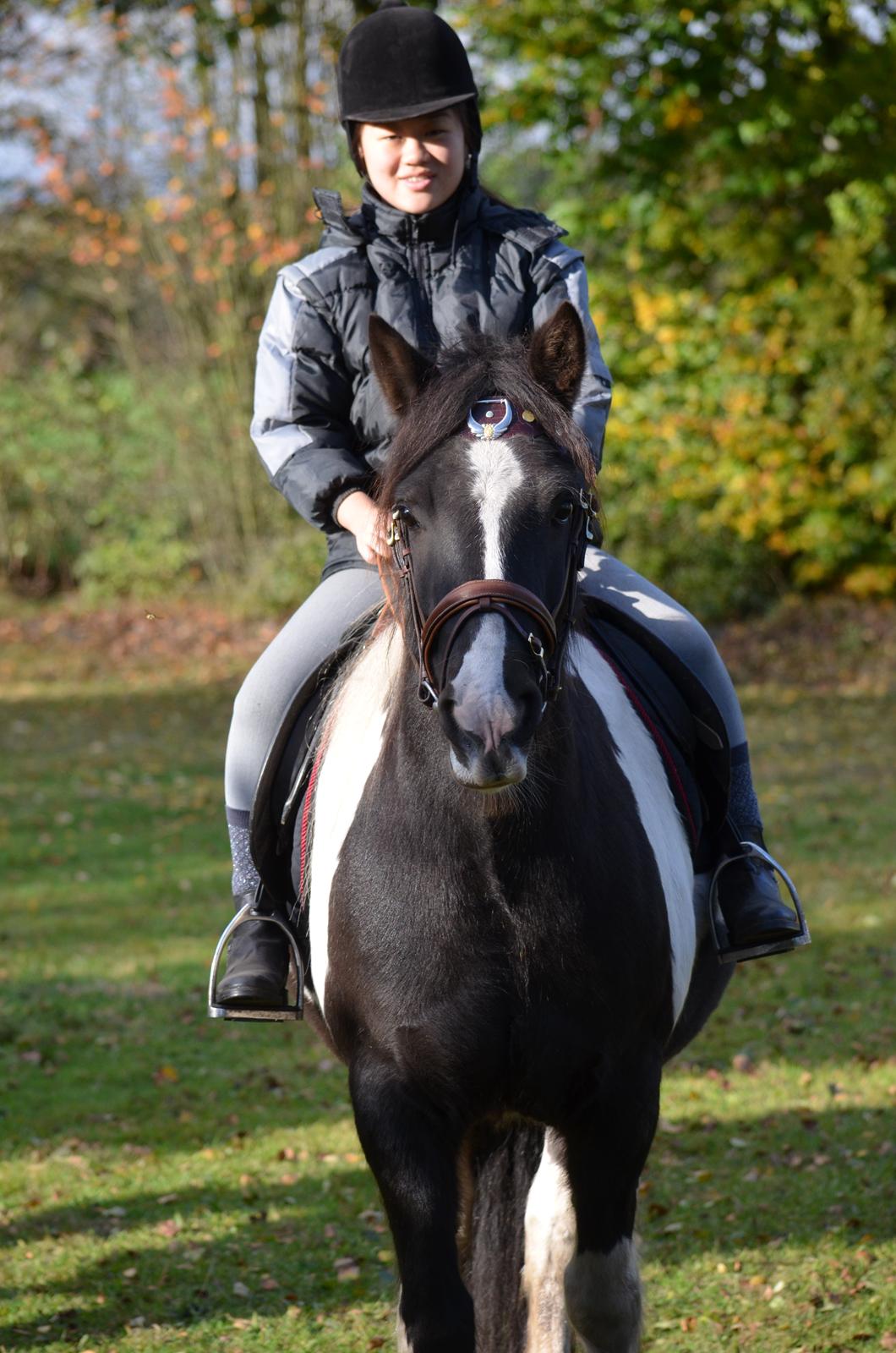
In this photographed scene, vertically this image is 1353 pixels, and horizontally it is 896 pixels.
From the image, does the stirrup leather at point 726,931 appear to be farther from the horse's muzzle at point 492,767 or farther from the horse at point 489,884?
the horse's muzzle at point 492,767

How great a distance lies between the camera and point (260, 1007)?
384 centimetres

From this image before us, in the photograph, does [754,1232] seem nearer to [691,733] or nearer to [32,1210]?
[691,733]

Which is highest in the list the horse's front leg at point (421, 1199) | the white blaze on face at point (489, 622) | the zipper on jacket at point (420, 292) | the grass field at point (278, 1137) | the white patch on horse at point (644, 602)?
the zipper on jacket at point (420, 292)

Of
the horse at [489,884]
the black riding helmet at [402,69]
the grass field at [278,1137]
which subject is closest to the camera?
the horse at [489,884]

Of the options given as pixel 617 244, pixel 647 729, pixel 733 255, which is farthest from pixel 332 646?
pixel 617 244

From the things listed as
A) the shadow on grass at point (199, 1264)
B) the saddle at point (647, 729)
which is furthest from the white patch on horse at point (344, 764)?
the shadow on grass at point (199, 1264)

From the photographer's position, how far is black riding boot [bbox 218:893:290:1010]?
373 centimetres

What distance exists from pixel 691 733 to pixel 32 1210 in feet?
10.0

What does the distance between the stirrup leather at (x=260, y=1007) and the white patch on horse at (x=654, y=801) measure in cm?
99

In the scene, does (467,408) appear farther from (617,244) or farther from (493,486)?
(617,244)

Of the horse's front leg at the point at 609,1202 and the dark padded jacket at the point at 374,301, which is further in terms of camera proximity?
the dark padded jacket at the point at 374,301

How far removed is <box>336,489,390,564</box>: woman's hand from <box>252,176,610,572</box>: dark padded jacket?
35 cm

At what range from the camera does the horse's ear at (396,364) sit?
2.93 metres

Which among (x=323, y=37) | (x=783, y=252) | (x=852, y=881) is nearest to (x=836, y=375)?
(x=783, y=252)
